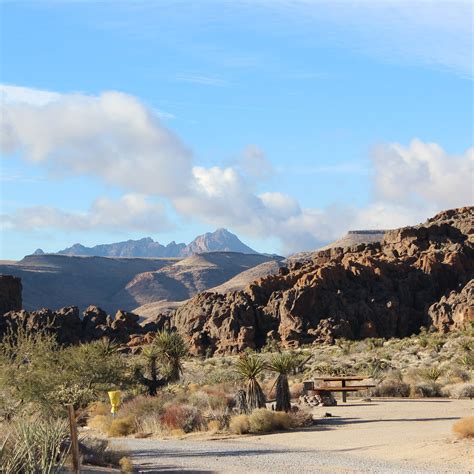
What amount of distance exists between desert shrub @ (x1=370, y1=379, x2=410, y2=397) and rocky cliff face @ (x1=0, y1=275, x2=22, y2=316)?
54.3 metres

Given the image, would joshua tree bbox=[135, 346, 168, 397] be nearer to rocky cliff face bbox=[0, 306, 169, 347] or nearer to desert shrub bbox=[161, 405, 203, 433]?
desert shrub bbox=[161, 405, 203, 433]

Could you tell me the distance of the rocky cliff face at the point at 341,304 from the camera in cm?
6688

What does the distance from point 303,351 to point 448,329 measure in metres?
13.2

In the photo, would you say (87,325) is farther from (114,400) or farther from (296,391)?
(114,400)

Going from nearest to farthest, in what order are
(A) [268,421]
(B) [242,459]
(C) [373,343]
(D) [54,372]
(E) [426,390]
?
(B) [242,459] < (A) [268,421] < (D) [54,372] < (E) [426,390] < (C) [373,343]

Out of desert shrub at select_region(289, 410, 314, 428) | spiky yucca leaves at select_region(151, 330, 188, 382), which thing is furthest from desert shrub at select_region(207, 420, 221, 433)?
spiky yucca leaves at select_region(151, 330, 188, 382)

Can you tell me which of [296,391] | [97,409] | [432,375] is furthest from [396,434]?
[432,375]

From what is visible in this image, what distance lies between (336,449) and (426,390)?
50.2 ft

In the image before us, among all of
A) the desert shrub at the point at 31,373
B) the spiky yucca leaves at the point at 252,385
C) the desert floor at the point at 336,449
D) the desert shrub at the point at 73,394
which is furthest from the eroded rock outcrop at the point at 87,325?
the desert floor at the point at 336,449

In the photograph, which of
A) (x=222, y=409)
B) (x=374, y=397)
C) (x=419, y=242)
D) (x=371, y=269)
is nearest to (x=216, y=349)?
(x=371, y=269)

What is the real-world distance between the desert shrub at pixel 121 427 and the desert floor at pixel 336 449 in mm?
1474

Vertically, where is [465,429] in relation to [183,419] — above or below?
above

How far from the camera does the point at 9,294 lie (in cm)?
8444

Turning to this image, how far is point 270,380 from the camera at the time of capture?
3841cm
